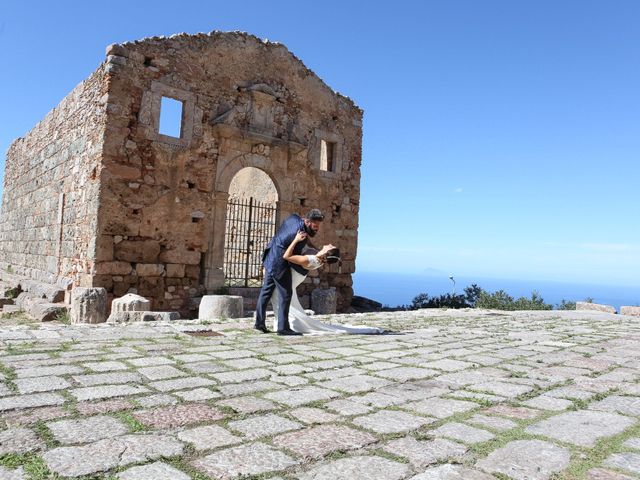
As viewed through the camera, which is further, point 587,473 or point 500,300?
point 500,300

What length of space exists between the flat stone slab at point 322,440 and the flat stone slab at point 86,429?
799 millimetres

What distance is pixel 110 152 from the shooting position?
9.63 meters

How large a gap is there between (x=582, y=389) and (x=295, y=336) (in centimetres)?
336

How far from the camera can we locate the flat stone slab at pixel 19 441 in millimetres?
2212

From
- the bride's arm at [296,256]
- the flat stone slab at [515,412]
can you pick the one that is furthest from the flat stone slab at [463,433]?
the bride's arm at [296,256]

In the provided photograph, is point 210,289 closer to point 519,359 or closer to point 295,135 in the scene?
point 295,135

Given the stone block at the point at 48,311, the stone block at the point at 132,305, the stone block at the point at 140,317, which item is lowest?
the stone block at the point at 48,311

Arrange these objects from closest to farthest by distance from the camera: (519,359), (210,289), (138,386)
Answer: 1. (138,386)
2. (519,359)
3. (210,289)

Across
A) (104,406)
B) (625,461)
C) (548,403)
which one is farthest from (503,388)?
(104,406)

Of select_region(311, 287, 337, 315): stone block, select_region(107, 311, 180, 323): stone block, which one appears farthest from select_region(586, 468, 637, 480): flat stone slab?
select_region(311, 287, 337, 315): stone block

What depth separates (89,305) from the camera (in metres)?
8.80

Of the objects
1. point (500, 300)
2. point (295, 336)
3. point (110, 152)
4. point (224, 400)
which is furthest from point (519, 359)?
point (500, 300)

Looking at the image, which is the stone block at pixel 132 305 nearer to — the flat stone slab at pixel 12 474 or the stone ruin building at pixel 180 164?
the stone ruin building at pixel 180 164

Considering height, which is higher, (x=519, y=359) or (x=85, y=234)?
(x=85, y=234)
